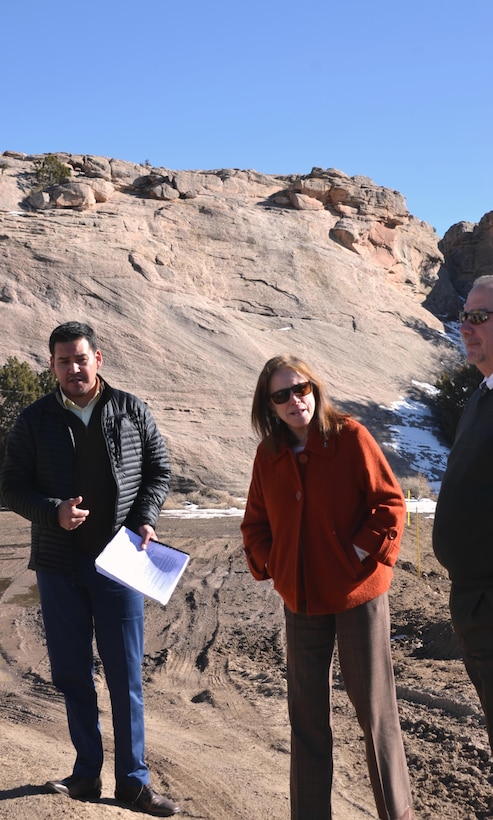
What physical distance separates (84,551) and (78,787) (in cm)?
105

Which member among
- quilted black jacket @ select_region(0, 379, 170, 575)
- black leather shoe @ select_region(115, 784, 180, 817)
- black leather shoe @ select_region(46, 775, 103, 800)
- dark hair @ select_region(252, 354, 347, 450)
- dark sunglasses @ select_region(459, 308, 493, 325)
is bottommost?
black leather shoe @ select_region(115, 784, 180, 817)

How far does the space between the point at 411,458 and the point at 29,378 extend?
1067cm

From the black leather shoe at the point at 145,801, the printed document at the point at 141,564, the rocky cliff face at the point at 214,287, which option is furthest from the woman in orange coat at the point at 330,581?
the rocky cliff face at the point at 214,287

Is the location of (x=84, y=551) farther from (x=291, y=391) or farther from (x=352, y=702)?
(x=352, y=702)

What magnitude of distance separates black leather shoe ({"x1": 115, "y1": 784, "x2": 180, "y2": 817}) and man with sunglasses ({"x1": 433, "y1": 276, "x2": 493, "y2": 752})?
1.64 m

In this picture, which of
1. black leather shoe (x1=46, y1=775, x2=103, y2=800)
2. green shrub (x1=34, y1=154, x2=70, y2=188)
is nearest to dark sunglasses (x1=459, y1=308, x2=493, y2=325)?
black leather shoe (x1=46, y1=775, x2=103, y2=800)

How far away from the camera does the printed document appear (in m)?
3.62

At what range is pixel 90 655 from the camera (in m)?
3.86

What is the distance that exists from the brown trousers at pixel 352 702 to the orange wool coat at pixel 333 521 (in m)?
0.11

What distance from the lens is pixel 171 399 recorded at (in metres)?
23.7

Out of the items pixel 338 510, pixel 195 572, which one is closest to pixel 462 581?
pixel 338 510

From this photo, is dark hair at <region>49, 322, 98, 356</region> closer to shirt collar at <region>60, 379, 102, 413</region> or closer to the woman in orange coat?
shirt collar at <region>60, 379, 102, 413</region>

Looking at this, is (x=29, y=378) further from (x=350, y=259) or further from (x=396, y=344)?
(x=350, y=259)

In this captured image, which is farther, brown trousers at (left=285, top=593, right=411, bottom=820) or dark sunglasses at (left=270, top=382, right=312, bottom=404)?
dark sunglasses at (left=270, top=382, right=312, bottom=404)
